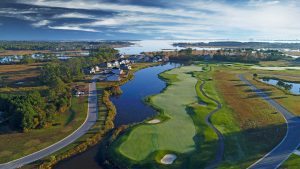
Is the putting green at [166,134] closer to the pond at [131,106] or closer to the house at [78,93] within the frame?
the pond at [131,106]

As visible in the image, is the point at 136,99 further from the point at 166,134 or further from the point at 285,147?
the point at 285,147

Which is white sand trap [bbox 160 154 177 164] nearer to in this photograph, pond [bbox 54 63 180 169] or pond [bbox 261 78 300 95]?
pond [bbox 54 63 180 169]

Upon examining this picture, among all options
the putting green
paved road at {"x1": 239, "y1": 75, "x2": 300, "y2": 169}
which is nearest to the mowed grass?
the putting green

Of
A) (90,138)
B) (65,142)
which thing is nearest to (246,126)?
(90,138)

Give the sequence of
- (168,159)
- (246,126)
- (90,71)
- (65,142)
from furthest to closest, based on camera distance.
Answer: (90,71) < (246,126) < (65,142) < (168,159)

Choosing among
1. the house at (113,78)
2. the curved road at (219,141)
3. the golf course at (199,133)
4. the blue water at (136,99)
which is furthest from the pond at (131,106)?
the curved road at (219,141)
